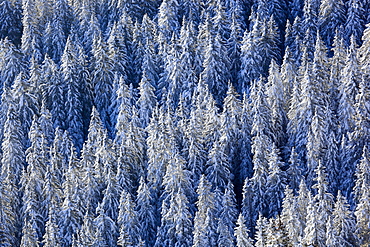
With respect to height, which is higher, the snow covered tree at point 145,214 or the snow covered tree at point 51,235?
the snow covered tree at point 145,214

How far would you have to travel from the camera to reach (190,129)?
3278 inches

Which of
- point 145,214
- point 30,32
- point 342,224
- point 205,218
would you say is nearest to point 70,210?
point 145,214

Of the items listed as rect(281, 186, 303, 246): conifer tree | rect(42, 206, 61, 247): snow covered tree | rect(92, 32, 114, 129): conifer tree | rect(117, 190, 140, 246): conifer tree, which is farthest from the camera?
rect(92, 32, 114, 129): conifer tree

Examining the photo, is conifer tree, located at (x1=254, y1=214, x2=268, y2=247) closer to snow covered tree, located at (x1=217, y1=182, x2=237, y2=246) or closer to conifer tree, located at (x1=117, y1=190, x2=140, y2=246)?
snow covered tree, located at (x1=217, y1=182, x2=237, y2=246)

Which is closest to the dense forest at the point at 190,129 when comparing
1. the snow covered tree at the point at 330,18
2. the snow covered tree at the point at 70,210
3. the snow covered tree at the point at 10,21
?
the snow covered tree at the point at 70,210

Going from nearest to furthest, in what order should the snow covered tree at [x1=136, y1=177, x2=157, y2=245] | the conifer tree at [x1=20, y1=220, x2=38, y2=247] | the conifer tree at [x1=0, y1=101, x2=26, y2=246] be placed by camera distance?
the conifer tree at [x1=20, y1=220, x2=38, y2=247] → the snow covered tree at [x1=136, y1=177, x2=157, y2=245] → the conifer tree at [x1=0, y1=101, x2=26, y2=246]

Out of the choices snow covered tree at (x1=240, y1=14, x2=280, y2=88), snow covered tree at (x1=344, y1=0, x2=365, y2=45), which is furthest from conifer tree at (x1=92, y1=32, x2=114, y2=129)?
snow covered tree at (x1=344, y1=0, x2=365, y2=45)

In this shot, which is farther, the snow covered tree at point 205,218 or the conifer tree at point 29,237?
the conifer tree at point 29,237

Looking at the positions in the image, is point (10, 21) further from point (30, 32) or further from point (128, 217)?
point (128, 217)

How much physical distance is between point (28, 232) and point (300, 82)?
31251mm

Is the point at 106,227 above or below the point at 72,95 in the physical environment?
below

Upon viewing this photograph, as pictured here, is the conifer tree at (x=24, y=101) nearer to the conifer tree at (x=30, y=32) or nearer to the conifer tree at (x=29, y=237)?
the conifer tree at (x=30, y=32)

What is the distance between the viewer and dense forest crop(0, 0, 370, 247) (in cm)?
7475

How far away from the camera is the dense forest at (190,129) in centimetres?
7475
